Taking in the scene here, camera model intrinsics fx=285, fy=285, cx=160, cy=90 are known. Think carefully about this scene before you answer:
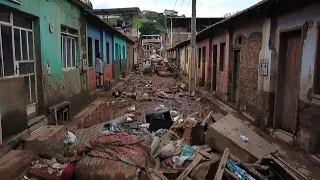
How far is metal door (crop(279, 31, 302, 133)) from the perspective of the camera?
248 inches

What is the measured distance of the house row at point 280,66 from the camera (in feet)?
17.9

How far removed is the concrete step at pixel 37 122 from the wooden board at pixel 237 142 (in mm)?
3613

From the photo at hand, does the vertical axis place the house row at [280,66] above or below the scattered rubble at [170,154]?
above

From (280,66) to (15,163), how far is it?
6.06 m

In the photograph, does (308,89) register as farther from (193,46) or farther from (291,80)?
(193,46)

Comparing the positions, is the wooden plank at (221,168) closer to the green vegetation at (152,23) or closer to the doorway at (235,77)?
the doorway at (235,77)

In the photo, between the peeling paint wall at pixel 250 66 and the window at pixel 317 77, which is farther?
the peeling paint wall at pixel 250 66

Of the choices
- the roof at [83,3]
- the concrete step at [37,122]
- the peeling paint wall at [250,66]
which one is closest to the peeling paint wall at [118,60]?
the roof at [83,3]

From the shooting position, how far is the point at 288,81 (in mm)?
6809

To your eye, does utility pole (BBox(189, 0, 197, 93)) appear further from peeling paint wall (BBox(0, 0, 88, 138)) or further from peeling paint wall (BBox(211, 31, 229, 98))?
peeling paint wall (BBox(0, 0, 88, 138))

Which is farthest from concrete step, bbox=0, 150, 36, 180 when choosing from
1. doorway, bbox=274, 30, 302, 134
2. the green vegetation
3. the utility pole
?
the green vegetation

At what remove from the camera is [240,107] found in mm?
9844

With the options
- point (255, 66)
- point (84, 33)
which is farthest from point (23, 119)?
point (255, 66)

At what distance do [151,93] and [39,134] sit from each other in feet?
28.3
